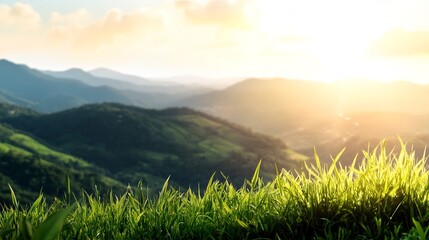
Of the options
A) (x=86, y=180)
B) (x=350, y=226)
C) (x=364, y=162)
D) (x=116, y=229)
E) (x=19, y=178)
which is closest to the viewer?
(x=350, y=226)

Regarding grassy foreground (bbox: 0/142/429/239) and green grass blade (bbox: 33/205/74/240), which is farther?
grassy foreground (bbox: 0/142/429/239)

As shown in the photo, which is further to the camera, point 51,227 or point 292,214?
point 292,214

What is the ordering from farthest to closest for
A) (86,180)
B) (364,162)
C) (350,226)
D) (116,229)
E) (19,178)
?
(86,180) → (19,178) → (364,162) → (116,229) → (350,226)

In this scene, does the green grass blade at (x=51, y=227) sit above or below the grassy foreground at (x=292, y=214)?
above

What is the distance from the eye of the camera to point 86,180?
569 feet

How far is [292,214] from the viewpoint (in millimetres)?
3721

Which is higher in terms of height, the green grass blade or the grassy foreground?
the green grass blade

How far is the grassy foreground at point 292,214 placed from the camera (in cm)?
360

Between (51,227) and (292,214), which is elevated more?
(51,227)

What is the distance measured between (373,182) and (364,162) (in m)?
0.36

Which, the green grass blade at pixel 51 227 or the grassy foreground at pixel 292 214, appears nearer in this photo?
the green grass blade at pixel 51 227

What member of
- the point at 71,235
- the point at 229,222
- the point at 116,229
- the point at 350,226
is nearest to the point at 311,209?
the point at 350,226

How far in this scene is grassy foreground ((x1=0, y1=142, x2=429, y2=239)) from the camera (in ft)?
11.8

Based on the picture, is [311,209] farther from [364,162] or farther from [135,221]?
[135,221]
